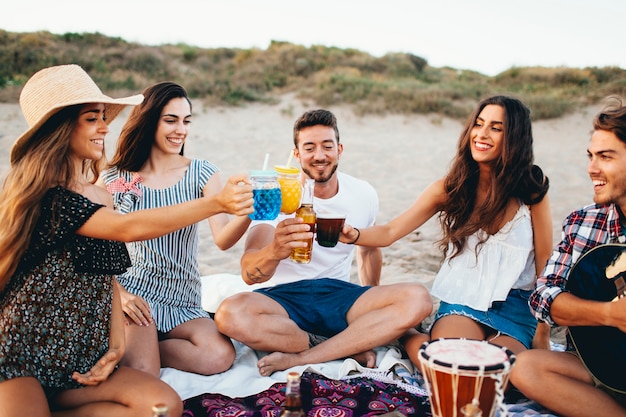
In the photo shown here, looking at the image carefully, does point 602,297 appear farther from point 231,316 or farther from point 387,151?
point 387,151

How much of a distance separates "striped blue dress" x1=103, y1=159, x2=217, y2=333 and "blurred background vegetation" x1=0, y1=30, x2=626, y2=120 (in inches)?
523

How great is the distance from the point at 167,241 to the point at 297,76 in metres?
18.2

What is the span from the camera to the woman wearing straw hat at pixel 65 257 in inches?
108

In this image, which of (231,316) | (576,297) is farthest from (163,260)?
(576,297)

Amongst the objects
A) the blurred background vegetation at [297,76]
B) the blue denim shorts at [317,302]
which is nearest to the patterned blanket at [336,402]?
the blue denim shorts at [317,302]

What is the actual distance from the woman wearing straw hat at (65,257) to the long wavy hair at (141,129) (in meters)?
1.04

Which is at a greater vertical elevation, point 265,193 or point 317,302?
point 265,193

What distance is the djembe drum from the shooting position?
239 cm

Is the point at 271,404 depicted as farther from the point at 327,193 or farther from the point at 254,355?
the point at 327,193

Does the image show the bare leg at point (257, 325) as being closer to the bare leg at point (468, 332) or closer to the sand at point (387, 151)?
the bare leg at point (468, 332)

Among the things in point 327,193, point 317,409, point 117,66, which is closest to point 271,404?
point 317,409

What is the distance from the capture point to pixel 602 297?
3061 millimetres

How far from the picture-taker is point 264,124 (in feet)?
53.4

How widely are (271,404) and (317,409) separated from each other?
277mm
